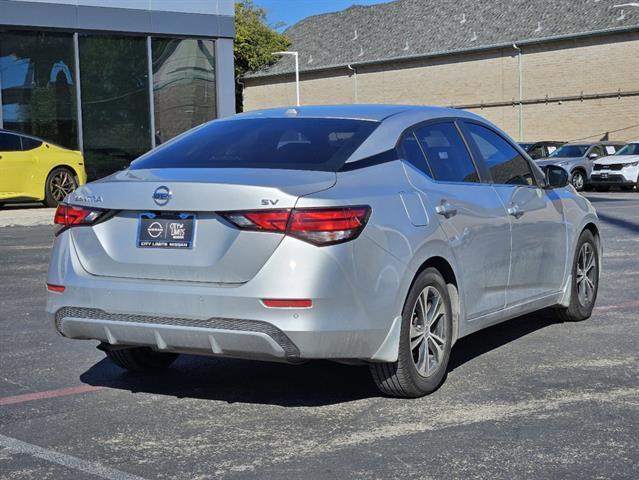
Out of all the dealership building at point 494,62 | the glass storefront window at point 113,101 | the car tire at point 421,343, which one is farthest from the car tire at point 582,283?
the dealership building at point 494,62

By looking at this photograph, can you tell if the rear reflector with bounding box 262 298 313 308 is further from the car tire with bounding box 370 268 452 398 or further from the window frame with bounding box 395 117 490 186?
the window frame with bounding box 395 117 490 186

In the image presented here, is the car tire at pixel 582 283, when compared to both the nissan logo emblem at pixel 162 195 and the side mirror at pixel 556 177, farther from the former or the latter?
the nissan logo emblem at pixel 162 195

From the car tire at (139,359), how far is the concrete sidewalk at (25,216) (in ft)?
38.5

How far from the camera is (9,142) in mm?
19578

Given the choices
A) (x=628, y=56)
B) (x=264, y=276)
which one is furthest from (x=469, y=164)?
(x=628, y=56)

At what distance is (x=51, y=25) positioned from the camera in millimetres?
24250

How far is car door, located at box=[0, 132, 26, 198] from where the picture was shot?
19.4 metres

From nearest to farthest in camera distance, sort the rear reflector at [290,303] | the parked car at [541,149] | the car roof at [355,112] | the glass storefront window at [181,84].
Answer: the rear reflector at [290,303] → the car roof at [355,112] → the glass storefront window at [181,84] → the parked car at [541,149]

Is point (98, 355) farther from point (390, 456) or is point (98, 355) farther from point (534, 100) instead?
point (534, 100)

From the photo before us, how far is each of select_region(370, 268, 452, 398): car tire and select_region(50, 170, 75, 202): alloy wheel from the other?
15391 mm

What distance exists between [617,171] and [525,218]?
26694 mm

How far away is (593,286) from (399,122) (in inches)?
115

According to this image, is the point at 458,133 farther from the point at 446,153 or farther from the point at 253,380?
the point at 253,380

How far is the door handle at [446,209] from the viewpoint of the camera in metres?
5.90
